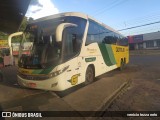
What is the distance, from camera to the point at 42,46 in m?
8.89

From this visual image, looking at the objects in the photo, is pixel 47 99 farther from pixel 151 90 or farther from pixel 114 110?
pixel 151 90

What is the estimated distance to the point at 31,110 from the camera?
682 centimetres

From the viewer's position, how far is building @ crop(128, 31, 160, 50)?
200ft

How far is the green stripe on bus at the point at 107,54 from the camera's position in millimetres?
12363

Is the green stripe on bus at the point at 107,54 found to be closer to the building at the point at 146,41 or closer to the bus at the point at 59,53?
the bus at the point at 59,53

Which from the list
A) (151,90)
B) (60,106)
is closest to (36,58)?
(60,106)

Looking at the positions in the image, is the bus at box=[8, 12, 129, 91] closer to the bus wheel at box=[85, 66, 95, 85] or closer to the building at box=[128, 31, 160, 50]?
the bus wheel at box=[85, 66, 95, 85]

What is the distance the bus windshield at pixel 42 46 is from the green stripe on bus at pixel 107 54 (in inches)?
129

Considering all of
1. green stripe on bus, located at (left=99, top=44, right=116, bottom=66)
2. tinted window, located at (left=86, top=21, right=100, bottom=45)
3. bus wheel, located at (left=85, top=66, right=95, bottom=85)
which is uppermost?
tinted window, located at (left=86, top=21, right=100, bottom=45)

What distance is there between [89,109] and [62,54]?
8.08 ft

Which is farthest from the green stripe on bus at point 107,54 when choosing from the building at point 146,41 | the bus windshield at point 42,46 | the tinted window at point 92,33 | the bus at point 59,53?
the building at point 146,41

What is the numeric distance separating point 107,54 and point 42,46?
17.1 ft

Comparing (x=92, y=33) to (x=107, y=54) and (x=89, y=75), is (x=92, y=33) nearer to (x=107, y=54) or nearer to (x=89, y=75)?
(x=89, y=75)

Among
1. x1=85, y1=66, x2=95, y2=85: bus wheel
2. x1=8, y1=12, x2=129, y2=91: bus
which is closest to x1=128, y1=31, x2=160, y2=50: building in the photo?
x1=85, y1=66, x2=95, y2=85: bus wheel
